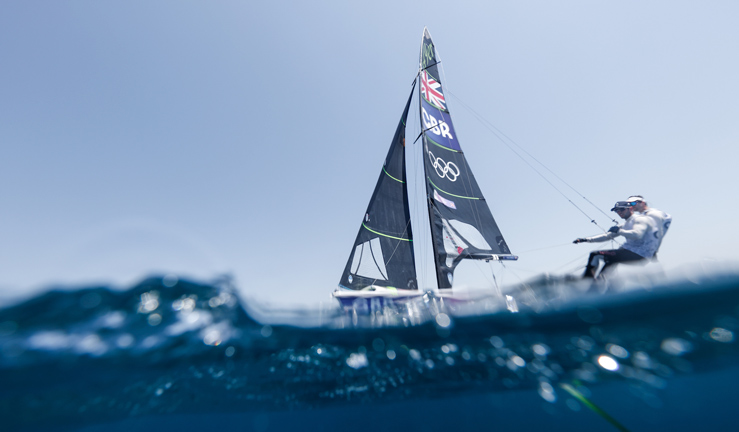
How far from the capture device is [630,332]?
4777 millimetres

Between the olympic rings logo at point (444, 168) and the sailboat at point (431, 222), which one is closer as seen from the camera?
the sailboat at point (431, 222)

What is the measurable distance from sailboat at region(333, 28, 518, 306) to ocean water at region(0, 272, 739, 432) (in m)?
3.14

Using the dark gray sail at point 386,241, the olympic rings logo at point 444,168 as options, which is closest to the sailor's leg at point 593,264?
the dark gray sail at point 386,241

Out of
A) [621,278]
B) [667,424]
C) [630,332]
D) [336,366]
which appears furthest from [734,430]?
[336,366]

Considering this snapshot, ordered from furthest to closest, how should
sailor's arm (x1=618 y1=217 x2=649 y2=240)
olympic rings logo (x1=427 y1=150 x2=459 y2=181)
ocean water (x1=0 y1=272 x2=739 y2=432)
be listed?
olympic rings logo (x1=427 y1=150 x2=459 y2=181), sailor's arm (x1=618 y1=217 x2=649 y2=240), ocean water (x1=0 y1=272 x2=739 y2=432)

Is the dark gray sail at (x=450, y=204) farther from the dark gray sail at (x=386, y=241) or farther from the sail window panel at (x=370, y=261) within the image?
the sail window panel at (x=370, y=261)

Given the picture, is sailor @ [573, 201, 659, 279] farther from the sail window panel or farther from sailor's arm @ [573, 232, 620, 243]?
the sail window panel

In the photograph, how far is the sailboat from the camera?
9.06 meters

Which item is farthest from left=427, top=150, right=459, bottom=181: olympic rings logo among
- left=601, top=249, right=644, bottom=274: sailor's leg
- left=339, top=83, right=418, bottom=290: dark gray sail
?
left=601, top=249, right=644, bottom=274: sailor's leg

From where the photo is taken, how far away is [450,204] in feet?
33.0

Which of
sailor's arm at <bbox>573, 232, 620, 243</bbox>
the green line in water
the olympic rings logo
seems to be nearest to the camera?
sailor's arm at <bbox>573, 232, 620, 243</bbox>

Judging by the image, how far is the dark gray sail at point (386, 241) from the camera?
29.2ft

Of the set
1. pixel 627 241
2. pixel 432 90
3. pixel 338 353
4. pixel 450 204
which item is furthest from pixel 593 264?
pixel 432 90

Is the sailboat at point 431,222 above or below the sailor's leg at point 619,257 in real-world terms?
above
